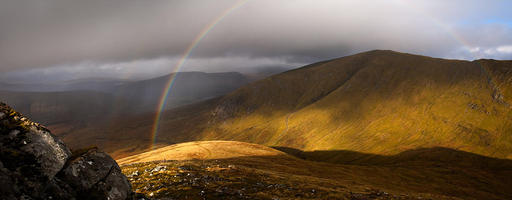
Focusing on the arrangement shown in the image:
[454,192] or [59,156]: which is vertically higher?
[59,156]

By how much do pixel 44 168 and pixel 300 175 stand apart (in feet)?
185

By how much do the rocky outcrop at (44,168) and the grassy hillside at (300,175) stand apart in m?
10.4

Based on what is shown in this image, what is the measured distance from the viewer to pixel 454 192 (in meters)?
96.1

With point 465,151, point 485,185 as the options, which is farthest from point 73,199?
point 465,151

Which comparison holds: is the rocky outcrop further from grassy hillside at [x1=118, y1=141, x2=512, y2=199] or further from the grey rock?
grassy hillside at [x1=118, y1=141, x2=512, y2=199]

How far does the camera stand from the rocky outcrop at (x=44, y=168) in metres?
12.6

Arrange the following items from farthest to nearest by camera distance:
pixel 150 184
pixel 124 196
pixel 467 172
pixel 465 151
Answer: pixel 465 151 → pixel 467 172 → pixel 150 184 → pixel 124 196

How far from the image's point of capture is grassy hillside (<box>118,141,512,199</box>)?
32906mm

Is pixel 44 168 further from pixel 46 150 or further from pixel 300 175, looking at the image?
pixel 300 175

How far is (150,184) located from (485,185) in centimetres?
15332

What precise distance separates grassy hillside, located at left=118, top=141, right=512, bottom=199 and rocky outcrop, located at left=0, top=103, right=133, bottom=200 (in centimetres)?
1045

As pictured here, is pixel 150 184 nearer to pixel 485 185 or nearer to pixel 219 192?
pixel 219 192

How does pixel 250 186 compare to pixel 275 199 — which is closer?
pixel 275 199

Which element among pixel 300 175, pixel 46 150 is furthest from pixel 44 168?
pixel 300 175
